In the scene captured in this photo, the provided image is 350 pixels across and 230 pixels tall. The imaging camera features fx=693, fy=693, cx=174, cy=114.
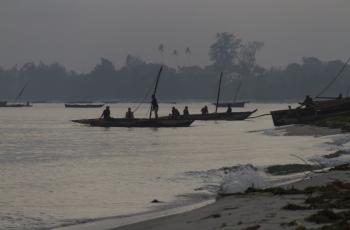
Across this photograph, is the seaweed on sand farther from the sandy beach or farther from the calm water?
the sandy beach

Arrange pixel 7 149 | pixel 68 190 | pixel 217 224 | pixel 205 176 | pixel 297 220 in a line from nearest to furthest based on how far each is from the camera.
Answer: pixel 297 220 < pixel 217 224 < pixel 68 190 < pixel 205 176 < pixel 7 149

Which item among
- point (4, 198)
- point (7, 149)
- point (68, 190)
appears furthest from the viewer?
point (7, 149)

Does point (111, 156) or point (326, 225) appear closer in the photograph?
point (326, 225)

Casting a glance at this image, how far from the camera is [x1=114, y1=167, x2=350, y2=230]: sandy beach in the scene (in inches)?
394

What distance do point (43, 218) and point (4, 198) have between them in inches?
167

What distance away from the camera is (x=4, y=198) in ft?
62.8

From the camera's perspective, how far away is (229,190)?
1573 cm

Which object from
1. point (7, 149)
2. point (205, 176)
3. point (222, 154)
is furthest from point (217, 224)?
point (7, 149)

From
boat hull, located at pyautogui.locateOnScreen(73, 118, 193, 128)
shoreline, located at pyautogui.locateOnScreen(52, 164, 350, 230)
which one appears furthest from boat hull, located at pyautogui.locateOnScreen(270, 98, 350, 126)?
shoreline, located at pyautogui.locateOnScreen(52, 164, 350, 230)

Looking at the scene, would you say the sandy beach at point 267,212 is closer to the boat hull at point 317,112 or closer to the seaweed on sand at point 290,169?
the seaweed on sand at point 290,169

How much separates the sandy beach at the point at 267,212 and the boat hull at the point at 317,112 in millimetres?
36843

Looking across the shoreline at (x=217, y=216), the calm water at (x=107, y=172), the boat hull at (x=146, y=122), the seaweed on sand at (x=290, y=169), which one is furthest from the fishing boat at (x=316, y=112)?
the shoreline at (x=217, y=216)

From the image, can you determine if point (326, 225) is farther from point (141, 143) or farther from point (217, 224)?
point (141, 143)

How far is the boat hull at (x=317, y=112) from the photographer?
168ft
